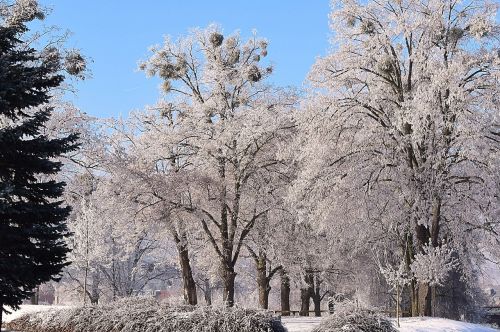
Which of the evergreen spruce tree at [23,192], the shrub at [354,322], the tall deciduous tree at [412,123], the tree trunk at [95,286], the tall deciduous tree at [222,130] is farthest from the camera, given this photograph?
the tree trunk at [95,286]

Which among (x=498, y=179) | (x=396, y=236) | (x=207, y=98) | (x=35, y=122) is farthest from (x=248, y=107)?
(x=35, y=122)

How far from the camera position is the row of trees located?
20844 mm

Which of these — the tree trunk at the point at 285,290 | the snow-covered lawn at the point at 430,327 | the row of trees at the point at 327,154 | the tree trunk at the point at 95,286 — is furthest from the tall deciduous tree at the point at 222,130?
the tree trunk at the point at 95,286

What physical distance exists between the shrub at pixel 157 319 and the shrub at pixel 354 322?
1247 millimetres

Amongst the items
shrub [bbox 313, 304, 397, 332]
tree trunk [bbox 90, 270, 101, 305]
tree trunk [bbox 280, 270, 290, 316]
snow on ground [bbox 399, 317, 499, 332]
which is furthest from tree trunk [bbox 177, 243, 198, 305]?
tree trunk [bbox 90, 270, 101, 305]

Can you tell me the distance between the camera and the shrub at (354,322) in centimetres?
1462

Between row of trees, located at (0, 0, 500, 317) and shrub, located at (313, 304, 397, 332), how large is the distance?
314 cm

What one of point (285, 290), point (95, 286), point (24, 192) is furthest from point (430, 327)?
point (95, 286)

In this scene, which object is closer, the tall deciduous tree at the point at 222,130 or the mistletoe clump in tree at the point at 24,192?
the mistletoe clump in tree at the point at 24,192

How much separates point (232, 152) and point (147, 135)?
5.49 m

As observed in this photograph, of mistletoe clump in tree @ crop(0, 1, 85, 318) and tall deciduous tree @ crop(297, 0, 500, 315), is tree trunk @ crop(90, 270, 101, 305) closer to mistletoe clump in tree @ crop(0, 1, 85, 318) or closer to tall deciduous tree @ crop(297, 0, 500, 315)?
tall deciduous tree @ crop(297, 0, 500, 315)

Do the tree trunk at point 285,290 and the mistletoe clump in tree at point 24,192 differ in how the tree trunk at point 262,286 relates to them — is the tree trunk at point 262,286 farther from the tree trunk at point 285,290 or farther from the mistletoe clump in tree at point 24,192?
the mistletoe clump in tree at point 24,192

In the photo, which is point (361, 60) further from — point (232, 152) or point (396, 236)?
point (396, 236)

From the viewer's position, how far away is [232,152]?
26.5 metres
